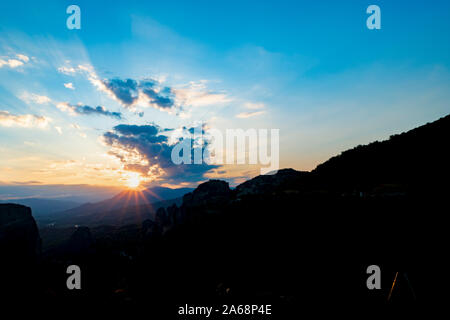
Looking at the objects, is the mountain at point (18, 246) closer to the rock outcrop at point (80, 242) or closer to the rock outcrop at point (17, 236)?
the rock outcrop at point (17, 236)

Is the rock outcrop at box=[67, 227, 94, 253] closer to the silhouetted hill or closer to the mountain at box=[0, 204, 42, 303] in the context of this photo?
the mountain at box=[0, 204, 42, 303]

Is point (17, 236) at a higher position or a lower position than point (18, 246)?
higher

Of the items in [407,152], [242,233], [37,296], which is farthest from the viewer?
[407,152]

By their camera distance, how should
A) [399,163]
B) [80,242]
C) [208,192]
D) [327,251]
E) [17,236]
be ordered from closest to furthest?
[327,251] < [399,163] < [17,236] < [208,192] < [80,242]

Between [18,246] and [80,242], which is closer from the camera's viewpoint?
[18,246]

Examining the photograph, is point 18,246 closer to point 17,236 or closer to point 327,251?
point 17,236

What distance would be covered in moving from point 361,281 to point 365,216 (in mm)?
10525

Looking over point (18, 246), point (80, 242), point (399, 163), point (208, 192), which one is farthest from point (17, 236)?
point (399, 163)

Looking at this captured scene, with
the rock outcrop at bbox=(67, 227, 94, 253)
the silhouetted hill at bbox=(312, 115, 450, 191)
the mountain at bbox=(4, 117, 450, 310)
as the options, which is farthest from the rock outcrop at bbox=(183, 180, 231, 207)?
the rock outcrop at bbox=(67, 227, 94, 253)

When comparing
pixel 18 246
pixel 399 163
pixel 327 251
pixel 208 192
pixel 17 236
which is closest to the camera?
pixel 327 251

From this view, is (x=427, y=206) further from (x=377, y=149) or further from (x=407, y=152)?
(x=377, y=149)

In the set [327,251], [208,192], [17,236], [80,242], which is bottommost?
[80,242]

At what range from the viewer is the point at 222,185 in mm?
82625
